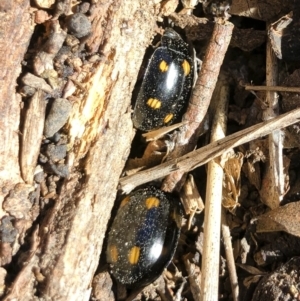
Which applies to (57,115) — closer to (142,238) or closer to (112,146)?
(112,146)

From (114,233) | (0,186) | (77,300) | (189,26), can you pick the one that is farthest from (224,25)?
(77,300)

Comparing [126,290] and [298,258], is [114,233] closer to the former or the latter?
[126,290]

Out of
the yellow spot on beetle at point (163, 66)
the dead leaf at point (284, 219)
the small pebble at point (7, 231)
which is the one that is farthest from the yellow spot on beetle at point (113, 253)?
the yellow spot on beetle at point (163, 66)

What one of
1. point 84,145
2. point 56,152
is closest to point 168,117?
point 84,145

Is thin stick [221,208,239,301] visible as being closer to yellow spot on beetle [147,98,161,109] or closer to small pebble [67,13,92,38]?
yellow spot on beetle [147,98,161,109]

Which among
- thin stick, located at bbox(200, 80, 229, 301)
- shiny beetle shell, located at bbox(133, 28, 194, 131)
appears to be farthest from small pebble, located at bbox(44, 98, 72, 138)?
thin stick, located at bbox(200, 80, 229, 301)

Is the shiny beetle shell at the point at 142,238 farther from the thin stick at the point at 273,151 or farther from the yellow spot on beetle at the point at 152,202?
the thin stick at the point at 273,151
